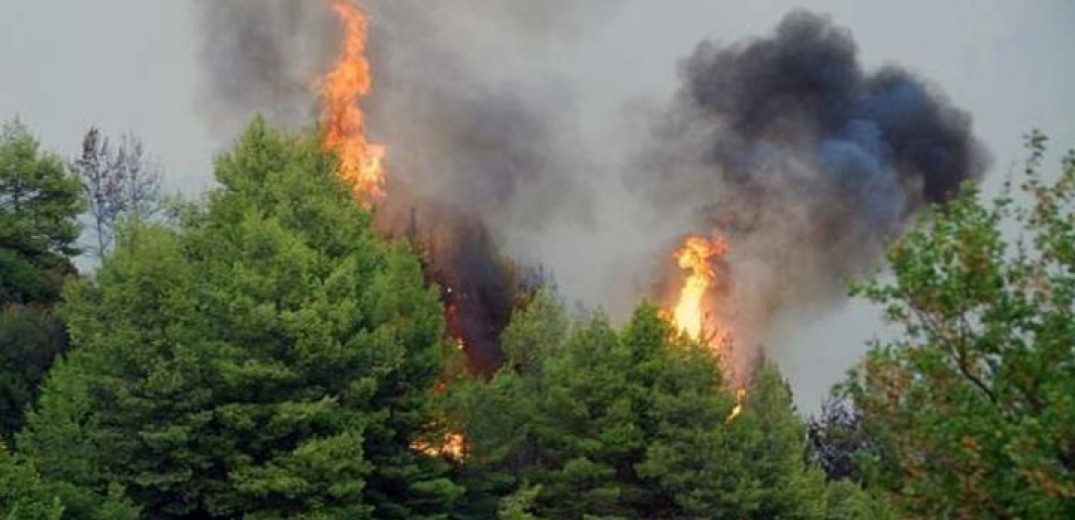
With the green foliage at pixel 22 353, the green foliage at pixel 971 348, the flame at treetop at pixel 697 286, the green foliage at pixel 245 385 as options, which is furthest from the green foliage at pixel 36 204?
the green foliage at pixel 971 348

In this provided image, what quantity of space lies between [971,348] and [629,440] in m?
28.8

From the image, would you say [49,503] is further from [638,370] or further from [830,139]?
[830,139]

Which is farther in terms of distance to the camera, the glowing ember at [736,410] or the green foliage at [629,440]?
the glowing ember at [736,410]

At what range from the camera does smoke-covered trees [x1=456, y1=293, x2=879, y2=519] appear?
4572 centimetres

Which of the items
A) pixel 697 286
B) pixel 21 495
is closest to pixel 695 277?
pixel 697 286

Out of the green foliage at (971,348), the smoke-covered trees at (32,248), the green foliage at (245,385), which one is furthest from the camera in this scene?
the smoke-covered trees at (32,248)

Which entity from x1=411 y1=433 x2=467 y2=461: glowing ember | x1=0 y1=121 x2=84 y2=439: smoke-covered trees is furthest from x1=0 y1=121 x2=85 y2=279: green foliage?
x1=411 y1=433 x2=467 y2=461: glowing ember

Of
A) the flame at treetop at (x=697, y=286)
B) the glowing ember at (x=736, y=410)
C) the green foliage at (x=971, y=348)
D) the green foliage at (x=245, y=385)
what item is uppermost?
the flame at treetop at (x=697, y=286)

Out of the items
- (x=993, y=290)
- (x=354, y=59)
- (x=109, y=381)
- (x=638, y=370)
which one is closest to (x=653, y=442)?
(x=638, y=370)

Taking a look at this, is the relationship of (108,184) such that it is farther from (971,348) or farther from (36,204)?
(971,348)

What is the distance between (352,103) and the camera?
79562mm

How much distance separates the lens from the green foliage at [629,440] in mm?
45719

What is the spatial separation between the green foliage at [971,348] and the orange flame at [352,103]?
185 ft

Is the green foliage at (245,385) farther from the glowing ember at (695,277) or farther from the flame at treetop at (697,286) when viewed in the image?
the glowing ember at (695,277)
